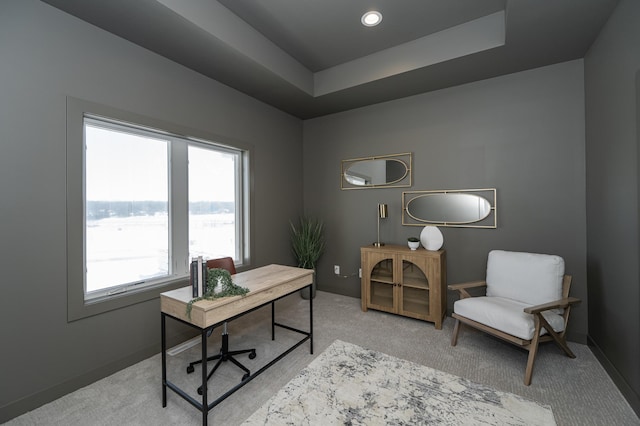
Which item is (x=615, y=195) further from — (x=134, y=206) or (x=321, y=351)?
(x=134, y=206)

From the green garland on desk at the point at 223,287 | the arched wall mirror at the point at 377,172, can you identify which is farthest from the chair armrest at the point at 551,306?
the green garland on desk at the point at 223,287

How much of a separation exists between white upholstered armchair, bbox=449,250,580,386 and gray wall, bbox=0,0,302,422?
2.94 metres

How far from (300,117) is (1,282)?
148 inches

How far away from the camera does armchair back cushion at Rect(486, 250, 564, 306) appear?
94.8 inches

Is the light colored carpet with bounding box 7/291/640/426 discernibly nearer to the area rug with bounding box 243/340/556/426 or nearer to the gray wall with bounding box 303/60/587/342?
the area rug with bounding box 243/340/556/426

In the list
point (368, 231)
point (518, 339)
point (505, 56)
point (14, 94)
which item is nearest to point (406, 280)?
point (368, 231)

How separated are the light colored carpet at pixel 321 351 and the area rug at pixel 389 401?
5.4 inches

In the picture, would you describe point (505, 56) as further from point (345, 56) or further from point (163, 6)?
point (163, 6)

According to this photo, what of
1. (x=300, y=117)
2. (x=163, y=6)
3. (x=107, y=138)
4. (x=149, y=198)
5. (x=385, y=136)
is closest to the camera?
(x=163, y=6)

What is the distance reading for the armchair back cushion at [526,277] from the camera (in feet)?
7.90

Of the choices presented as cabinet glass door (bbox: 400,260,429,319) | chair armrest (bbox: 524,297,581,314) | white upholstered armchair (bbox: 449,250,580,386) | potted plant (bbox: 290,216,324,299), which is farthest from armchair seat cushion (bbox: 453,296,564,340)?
potted plant (bbox: 290,216,324,299)

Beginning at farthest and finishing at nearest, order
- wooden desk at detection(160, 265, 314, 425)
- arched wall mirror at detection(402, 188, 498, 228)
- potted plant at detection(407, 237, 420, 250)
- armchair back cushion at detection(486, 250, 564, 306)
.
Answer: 1. potted plant at detection(407, 237, 420, 250)
2. arched wall mirror at detection(402, 188, 498, 228)
3. armchair back cushion at detection(486, 250, 564, 306)
4. wooden desk at detection(160, 265, 314, 425)

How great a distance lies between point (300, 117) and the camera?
4.41 metres

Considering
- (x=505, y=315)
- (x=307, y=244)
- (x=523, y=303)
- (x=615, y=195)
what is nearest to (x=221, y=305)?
(x=505, y=315)
